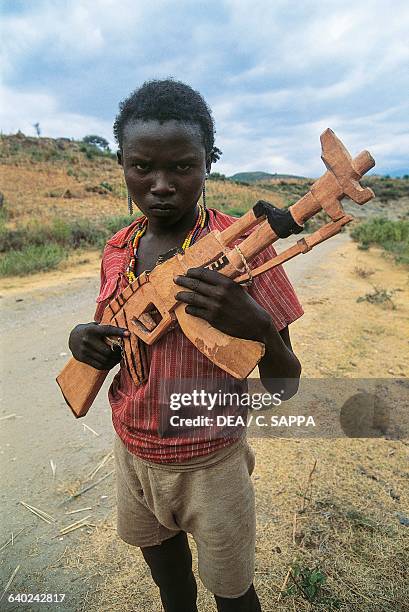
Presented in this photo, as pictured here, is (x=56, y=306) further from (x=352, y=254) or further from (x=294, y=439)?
(x=352, y=254)

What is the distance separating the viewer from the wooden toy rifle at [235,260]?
2.72ft

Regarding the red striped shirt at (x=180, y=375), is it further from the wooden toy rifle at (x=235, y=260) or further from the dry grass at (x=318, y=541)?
the dry grass at (x=318, y=541)

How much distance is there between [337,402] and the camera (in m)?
3.52

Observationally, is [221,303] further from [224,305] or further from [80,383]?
[80,383]

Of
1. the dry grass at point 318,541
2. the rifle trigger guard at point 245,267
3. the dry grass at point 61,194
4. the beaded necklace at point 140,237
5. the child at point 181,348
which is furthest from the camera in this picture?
the dry grass at point 61,194

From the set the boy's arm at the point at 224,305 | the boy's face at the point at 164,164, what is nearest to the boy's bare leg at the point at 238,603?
the boy's arm at the point at 224,305

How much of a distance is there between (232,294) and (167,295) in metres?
0.18

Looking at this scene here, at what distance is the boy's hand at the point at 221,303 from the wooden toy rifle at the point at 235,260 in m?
0.02

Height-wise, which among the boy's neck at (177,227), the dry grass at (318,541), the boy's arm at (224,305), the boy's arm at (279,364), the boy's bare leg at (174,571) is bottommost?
the dry grass at (318,541)

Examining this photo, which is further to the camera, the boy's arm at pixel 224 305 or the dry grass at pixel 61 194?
the dry grass at pixel 61 194

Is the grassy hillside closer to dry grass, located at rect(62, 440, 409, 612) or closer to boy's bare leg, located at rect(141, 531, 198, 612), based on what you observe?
boy's bare leg, located at rect(141, 531, 198, 612)

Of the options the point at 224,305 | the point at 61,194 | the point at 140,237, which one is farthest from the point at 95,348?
the point at 61,194

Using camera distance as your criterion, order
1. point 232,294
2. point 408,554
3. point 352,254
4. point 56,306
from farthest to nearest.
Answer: point 352,254
point 56,306
point 408,554
point 232,294

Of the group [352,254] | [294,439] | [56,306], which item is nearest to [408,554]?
[294,439]
